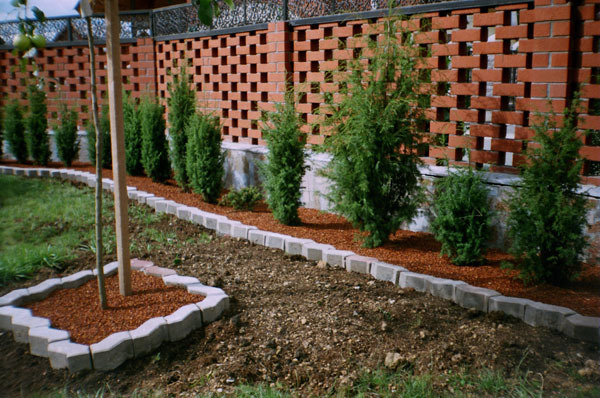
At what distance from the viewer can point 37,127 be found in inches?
353

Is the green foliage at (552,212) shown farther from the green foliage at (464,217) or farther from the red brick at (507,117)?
the red brick at (507,117)

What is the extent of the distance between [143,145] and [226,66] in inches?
65.5

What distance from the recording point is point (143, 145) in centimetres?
776

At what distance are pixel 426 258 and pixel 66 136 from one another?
6919 millimetres

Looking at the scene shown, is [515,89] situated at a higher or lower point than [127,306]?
higher

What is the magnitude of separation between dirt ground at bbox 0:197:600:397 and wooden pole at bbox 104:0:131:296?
0.67 meters

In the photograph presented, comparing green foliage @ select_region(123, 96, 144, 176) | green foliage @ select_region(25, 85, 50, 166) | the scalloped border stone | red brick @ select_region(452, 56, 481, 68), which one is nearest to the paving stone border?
the scalloped border stone

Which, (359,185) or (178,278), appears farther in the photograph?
(359,185)

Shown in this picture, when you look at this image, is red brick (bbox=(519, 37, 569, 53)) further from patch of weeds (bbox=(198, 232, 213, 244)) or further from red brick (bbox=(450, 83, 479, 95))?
patch of weeds (bbox=(198, 232, 213, 244))

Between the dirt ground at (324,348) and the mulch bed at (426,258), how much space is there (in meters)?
0.39

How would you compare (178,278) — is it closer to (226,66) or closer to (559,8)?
(559,8)

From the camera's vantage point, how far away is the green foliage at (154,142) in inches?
298

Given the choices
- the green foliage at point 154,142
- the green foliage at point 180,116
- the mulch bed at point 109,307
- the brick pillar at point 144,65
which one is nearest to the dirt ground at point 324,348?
the mulch bed at point 109,307

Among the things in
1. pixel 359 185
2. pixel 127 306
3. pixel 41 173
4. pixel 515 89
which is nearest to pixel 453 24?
pixel 515 89
